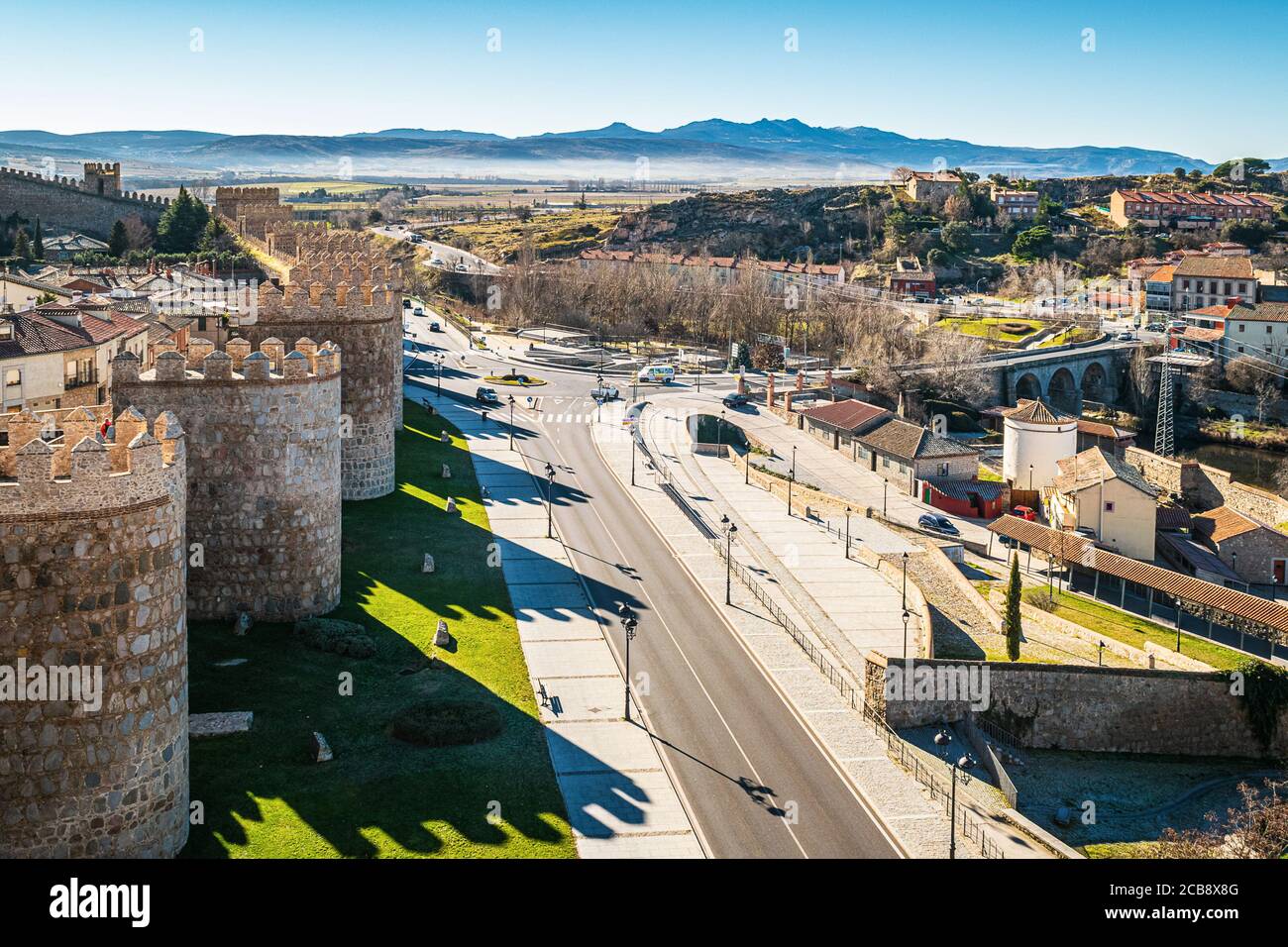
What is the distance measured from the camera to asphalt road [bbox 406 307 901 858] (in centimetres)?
2823

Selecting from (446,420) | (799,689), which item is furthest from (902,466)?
(799,689)

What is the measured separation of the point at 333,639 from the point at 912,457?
151 ft

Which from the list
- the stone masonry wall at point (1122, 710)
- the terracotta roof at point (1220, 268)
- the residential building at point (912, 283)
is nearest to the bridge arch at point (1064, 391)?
the terracotta roof at point (1220, 268)

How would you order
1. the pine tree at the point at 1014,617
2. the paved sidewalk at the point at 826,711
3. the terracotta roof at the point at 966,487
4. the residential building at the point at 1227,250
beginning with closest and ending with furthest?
the paved sidewalk at the point at 826,711, the pine tree at the point at 1014,617, the terracotta roof at the point at 966,487, the residential building at the point at 1227,250

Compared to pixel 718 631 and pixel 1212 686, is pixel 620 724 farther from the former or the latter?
pixel 1212 686

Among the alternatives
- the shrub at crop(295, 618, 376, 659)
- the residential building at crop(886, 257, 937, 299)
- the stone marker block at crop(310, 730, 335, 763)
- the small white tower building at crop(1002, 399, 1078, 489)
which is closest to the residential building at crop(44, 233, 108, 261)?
the small white tower building at crop(1002, 399, 1078, 489)

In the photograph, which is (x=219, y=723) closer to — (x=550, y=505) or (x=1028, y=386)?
(x=550, y=505)

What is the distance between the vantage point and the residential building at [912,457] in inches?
2822

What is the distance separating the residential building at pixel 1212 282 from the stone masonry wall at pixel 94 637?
139 meters

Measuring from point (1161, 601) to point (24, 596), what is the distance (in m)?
46.4

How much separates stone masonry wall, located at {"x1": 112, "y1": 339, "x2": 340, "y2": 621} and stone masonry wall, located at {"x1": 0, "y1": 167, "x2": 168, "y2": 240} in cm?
8159

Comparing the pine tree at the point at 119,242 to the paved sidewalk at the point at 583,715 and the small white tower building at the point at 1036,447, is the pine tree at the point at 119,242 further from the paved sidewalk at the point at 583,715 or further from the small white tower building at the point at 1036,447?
the small white tower building at the point at 1036,447

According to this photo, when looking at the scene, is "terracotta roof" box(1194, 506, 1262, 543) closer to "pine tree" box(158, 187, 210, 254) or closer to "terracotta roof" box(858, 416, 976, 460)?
"terracotta roof" box(858, 416, 976, 460)

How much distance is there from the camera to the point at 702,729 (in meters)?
33.3
